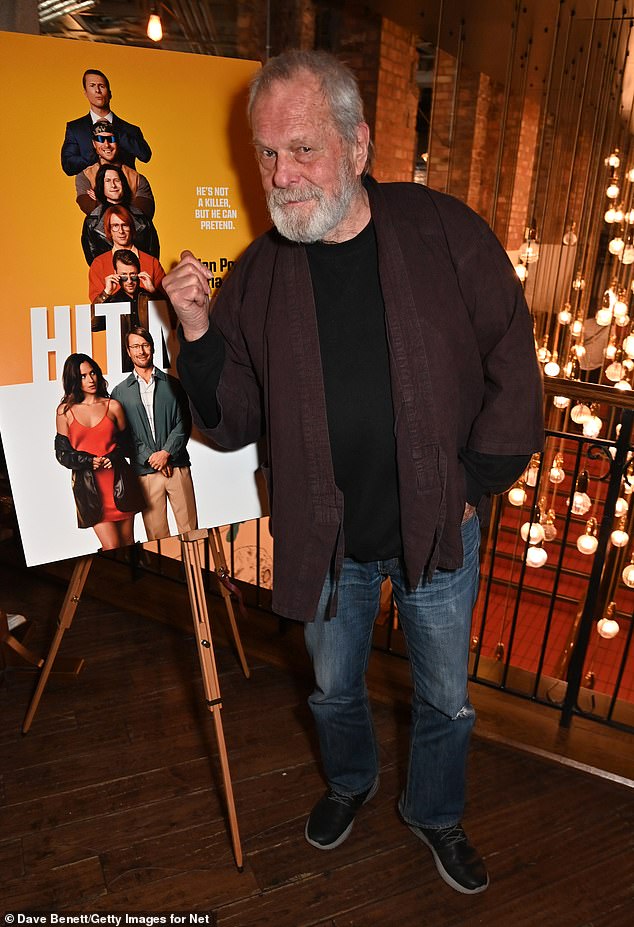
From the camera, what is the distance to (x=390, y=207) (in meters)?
1.58

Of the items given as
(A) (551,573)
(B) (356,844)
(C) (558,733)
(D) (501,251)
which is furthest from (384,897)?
(A) (551,573)

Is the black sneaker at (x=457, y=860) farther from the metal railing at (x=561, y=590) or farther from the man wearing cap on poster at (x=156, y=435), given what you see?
the man wearing cap on poster at (x=156, y=435)

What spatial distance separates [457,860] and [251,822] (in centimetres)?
58

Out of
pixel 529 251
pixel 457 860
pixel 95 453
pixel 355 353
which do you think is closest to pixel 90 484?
pixel 95 453

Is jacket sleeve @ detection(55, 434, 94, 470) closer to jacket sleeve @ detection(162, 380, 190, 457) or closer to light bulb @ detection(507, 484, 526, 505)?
jacket sleeve @ detection(162, 380, 190, 457)

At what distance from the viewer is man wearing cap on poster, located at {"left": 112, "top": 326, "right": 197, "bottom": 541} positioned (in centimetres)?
Result: 181

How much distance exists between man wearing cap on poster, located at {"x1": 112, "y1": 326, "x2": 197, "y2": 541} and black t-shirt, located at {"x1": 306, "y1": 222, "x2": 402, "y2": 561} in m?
0.48

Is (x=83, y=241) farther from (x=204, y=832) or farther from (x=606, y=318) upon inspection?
(x=606, y=318)

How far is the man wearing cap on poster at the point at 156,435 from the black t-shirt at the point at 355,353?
0.48 meters

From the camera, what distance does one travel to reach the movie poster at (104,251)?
1.61 metres

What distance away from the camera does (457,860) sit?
191 cm

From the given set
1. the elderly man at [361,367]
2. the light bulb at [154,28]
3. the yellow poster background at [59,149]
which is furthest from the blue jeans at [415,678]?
the light bulb at [154,28]

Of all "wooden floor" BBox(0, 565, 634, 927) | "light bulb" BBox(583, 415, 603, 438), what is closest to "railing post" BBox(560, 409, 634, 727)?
"wooden floor" BBox(0, 565, 634, 927)

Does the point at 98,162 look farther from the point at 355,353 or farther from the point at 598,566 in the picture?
the point at 598,566
